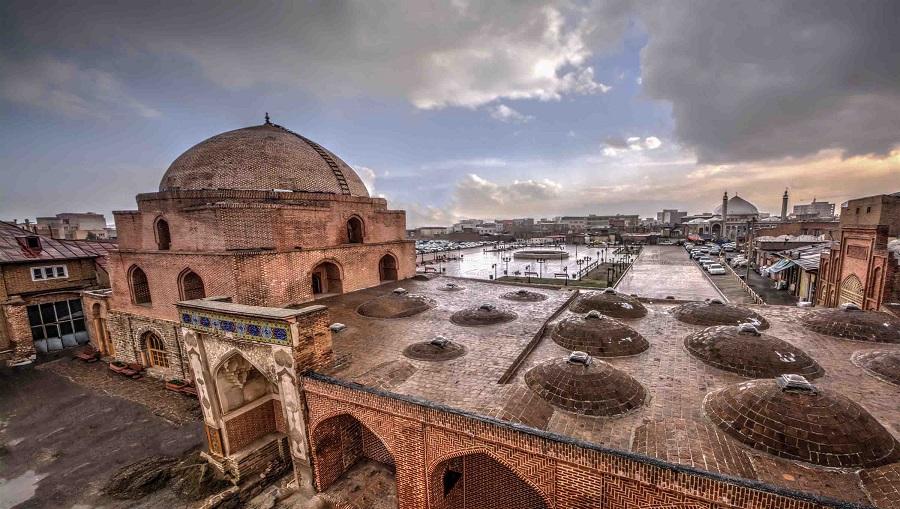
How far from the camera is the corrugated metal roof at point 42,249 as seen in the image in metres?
17.8

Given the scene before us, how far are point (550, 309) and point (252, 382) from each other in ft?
36.4

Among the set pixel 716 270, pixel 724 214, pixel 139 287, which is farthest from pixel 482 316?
pixel 724 214

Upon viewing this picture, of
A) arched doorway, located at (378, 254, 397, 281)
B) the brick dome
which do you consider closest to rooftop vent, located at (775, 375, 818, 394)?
arched doorway, located at (378, 254, 397, 281)

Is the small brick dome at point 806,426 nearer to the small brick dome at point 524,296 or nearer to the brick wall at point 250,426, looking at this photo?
the small brick dome at point 524,296

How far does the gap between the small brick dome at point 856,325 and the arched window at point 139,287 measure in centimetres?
2582

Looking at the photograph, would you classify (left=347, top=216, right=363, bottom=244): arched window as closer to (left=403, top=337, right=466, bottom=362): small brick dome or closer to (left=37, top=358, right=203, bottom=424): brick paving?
(left=37, top=358, right=203, bottom=424): brick paving

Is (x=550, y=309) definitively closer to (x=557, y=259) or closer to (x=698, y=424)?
(x=698, y=424)

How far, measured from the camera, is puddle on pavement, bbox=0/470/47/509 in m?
9.09

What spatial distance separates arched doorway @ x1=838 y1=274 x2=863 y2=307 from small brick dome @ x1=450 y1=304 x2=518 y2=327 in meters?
18.0

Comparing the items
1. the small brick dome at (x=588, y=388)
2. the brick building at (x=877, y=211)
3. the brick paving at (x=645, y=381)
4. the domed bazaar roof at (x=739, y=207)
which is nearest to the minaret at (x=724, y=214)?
the domed bazaar roof at (x=739, y=207)

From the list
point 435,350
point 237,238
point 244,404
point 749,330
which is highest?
point 237,238

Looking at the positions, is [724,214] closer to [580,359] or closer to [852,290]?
[852,290]

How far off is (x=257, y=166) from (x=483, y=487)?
16.2m

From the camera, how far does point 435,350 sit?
958 centimetres
